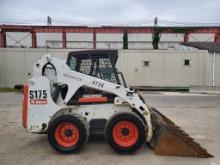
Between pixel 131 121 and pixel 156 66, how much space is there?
16.7 meters

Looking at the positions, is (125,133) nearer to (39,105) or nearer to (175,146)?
(175,146)

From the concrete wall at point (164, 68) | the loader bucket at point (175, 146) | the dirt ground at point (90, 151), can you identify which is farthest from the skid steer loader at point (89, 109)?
the concrete wall at point (164, 68)

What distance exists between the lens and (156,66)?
2247 centimetres

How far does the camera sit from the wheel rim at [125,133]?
616cm

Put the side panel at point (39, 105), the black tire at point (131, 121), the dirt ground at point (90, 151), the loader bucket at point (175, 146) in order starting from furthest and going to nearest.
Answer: the side panel at point (39, 105), the black tire at point (131, 121), the loader bucket at point (175, 146), the dirt ground at point (90, 151)

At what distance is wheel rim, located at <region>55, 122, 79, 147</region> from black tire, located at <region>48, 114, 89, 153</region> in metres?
0.04

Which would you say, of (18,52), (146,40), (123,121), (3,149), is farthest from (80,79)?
(146,40)

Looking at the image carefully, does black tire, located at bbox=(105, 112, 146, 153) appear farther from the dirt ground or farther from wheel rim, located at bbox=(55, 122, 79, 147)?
wheel rim, located at bbox=(55, 122, 79, 147)

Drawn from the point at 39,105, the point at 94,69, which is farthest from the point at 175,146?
the point at 39,105

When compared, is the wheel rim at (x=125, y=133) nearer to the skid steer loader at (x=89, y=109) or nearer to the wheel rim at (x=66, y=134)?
the skid steer loader at (x=89, y=109)

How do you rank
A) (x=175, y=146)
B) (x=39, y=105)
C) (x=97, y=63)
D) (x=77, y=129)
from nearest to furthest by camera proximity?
(x=175, y=146), (x=77, y=129), (x=39, y=105), (x=97, y=63)

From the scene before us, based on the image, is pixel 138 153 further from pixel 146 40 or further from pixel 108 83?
pixel 146 40

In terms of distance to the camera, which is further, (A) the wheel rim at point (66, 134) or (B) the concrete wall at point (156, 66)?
(B) the concrete wall at point (156, 66)

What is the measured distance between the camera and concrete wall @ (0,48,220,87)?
22.3 metres
